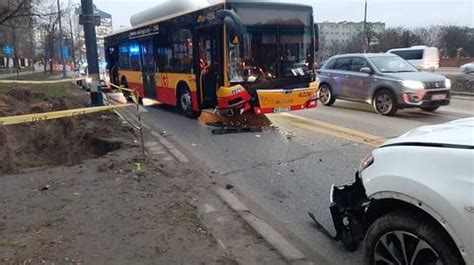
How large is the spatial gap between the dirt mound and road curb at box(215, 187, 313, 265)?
3693 mm

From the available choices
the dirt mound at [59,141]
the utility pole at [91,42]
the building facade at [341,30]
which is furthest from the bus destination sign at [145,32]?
the building facade at [341,30]

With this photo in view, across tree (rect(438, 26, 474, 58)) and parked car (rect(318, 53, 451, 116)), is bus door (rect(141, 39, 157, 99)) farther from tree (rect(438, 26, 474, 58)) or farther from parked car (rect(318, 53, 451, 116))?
tree (rect(438, 26, 474, 58))

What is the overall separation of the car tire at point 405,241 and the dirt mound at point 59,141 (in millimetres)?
6187

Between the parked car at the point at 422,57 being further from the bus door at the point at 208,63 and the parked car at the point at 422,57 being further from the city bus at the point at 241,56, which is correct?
the bus door at the point at 208,63

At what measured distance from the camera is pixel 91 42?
13930 millimetres

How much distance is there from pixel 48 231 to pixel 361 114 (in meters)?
10.1

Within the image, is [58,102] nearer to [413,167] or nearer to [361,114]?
[361,114]

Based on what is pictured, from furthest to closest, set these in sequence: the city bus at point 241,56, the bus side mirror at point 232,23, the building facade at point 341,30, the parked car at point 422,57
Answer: the building facade at point 341,30, the parked car at point 422,57, the city bus at point 241,56, the bus side mirror at point 232,23

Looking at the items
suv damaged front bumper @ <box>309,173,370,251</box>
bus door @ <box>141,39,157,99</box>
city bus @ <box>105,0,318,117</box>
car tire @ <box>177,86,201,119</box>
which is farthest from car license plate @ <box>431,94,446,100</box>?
suv damaged front bumper @ <box>309,173,370,251</box>

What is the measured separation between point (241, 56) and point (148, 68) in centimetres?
592

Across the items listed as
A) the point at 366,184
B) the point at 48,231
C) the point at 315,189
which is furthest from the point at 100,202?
the point at 366,184

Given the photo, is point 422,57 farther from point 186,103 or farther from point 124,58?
point 186,103

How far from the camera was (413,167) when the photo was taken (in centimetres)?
297

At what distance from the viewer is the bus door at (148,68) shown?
15078mm
